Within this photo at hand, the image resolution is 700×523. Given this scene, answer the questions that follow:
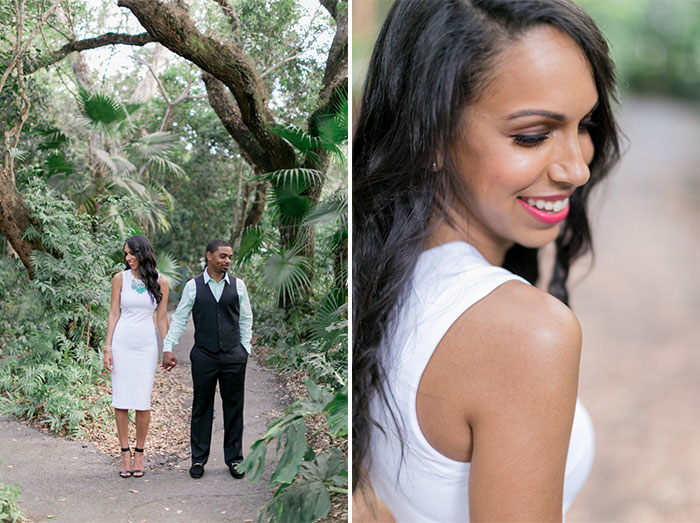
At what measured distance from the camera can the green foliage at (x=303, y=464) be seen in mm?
1827

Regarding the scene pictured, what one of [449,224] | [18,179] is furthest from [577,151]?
[18,179]

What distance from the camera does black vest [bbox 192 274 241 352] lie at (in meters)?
2.07

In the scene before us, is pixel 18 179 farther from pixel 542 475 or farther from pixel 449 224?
pixel 542 475

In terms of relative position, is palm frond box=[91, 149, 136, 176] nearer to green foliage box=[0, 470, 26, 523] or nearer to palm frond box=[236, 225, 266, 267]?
palm frond box=[236, 225, 266, 267]

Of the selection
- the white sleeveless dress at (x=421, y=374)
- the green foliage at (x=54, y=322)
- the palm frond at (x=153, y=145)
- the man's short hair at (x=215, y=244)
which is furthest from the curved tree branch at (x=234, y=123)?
the white sleeveless dress at (x=421, y=374)

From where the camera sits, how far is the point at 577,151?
90 cm

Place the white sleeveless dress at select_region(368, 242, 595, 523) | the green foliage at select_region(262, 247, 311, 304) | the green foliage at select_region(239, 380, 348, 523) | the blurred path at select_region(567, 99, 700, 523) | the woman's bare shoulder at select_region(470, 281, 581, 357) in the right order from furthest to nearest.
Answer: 1. the green foliage at select_region(262, 247, 311, 304)
2. the green foliage at select_region(239, 380, 348, 523)
3. the blurred path at select_region(567, 99, 700, 523)
4. the white sleeveless dress at select_region(368, 242, 595, 523)
5. the woman's bare shoulder at select_region(470, 281, 581, 357)

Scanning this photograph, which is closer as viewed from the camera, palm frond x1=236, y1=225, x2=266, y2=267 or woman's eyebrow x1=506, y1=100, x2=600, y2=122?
woman's eyebrow x1=506, y1=100, x2=600, y2=122

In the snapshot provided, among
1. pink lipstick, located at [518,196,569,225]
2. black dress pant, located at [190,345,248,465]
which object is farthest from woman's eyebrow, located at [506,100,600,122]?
black dress pant, located at [190,345,248,465]

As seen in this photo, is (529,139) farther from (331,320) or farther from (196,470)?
(196,470)

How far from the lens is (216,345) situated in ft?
6.97

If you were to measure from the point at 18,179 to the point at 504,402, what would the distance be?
1.97 meters

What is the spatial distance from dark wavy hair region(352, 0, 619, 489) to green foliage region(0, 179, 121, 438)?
50.9 inches

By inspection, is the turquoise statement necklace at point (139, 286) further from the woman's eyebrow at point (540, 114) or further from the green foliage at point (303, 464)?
the woman's eyebrow at point (540, 114)
